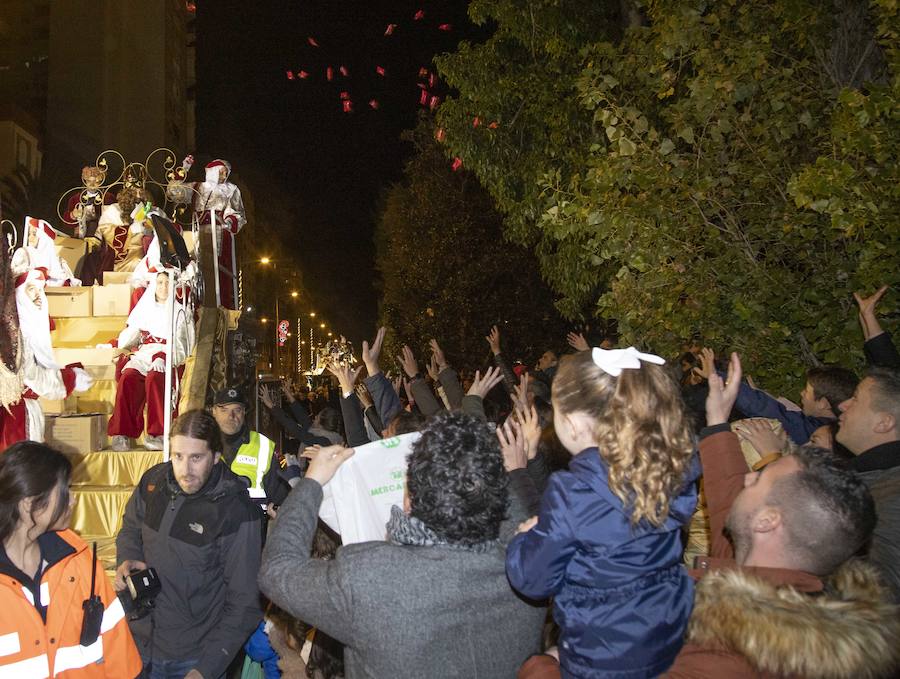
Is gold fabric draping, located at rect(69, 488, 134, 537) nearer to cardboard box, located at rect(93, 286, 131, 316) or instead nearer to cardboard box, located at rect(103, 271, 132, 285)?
cardboard box, located at rect(93, 286, 131, 316)

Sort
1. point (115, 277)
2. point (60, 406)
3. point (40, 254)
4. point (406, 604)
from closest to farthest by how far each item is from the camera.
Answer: point (406, 604) < point (40, 254) < point (60, 406) < point (115, 277)

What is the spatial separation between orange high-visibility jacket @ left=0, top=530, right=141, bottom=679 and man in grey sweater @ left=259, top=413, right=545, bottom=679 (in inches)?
34.4

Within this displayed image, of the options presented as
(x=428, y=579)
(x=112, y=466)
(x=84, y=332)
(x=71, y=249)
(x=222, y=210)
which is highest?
(x=222, y=210)

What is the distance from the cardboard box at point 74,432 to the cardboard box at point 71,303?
1.99 metres

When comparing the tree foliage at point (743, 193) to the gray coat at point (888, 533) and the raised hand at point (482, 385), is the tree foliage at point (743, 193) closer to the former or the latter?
the raised hand at point (482, 385)

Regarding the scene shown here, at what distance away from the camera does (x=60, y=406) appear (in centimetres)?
794

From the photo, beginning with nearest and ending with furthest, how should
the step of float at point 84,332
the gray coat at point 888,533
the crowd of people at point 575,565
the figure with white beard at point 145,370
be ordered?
the crowd of people at point 575,565 < the gray coat at point 888,533 < the figure with white beard at point 145,370 < the step of float at point 84,332

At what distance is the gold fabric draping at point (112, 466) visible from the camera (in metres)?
6.85

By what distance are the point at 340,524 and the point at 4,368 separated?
4358mm

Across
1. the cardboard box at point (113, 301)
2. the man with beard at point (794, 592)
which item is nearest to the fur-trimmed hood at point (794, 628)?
the man with beard at point (794, 592)

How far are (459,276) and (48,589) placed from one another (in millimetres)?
16495

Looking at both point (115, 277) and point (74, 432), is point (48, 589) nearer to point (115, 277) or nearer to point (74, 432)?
point (74, 432)

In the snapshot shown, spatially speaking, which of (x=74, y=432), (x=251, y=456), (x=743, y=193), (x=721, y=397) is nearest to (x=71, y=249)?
(x=74, y=432)

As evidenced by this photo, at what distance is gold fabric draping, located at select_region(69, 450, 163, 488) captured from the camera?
6.85 m
